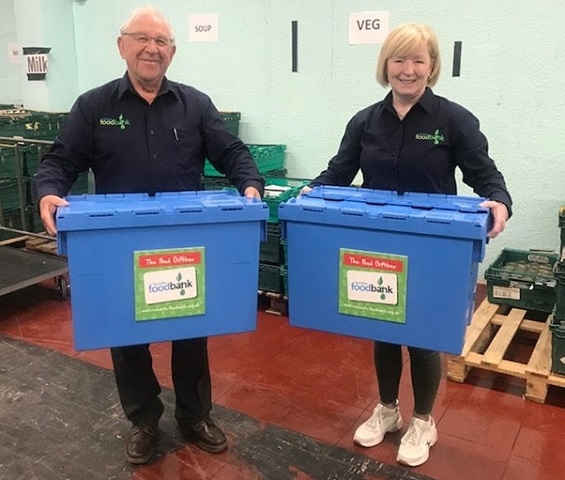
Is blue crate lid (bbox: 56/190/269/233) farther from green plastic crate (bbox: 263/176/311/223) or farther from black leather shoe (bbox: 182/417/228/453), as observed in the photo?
green plastic crate (bbox: 263/176/311/223)

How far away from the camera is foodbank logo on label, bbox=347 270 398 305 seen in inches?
66.1

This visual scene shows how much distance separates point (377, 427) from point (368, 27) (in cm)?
264

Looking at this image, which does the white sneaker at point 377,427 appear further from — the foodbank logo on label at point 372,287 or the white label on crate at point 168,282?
the white label on crate at point 168,282

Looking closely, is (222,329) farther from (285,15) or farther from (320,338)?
(285,15)

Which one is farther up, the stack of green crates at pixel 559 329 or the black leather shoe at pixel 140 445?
the stack of green crates at pixel 559 329

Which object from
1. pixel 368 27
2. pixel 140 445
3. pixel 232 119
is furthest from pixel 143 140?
pixel 232 119

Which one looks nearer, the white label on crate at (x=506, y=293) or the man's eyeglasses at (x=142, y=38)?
the man's eyeglasses at (x=142, y=38)

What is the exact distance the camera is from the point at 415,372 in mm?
2047

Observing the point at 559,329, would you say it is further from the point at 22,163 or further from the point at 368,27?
the point at 22,163

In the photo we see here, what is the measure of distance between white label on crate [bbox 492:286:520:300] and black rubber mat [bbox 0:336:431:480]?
151 centimetres

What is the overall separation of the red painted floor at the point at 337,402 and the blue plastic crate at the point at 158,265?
69 cm

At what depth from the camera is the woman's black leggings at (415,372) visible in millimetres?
2018

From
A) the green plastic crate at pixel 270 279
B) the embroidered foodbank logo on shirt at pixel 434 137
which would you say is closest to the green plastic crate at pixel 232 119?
the green plastic crate at pixel 270 279

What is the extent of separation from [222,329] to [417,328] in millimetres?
579
